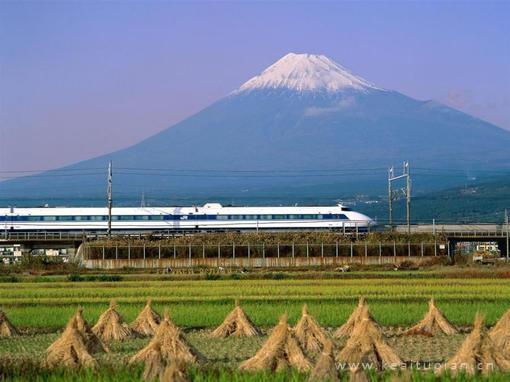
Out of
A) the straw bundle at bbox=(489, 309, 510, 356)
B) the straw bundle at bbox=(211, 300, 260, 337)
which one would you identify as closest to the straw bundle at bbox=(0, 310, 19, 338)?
the straw bundle at bbox=(211, 300, 260, 337)

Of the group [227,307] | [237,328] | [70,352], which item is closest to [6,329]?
[237,328]

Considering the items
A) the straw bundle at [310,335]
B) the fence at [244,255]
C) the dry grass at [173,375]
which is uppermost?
the dry grass at [173,375]

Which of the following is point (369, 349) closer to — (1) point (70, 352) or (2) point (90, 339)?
(1) point (70, 352)

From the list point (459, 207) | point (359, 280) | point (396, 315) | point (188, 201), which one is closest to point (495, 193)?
point (459, 207)

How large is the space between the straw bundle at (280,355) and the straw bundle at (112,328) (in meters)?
5.84

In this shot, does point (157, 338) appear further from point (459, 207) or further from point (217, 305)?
point (459, 207)

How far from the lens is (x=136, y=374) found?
1309cm

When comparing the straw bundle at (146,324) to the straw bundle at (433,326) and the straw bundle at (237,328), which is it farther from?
the straw bundle at (433,326)

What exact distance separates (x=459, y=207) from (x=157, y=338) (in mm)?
161261

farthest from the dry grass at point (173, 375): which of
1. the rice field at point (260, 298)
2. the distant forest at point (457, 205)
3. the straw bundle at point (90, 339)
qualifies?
the distant forest at point (457, 205)

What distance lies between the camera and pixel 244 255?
4947 centimetres

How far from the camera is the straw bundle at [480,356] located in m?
14.0

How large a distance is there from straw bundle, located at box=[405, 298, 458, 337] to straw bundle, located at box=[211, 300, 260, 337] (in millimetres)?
2893

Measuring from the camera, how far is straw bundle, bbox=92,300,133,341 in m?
20.0
